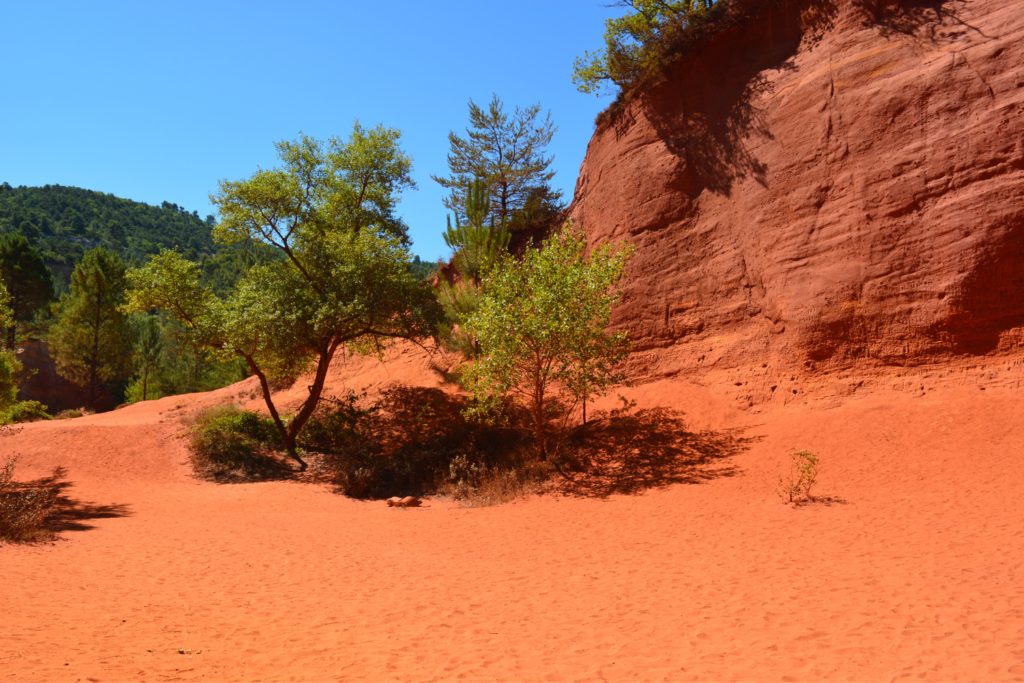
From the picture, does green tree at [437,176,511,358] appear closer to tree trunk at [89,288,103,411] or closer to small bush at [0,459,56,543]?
small bush at [0,459,56,543]

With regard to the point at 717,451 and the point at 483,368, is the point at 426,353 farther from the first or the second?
the point at 717,451

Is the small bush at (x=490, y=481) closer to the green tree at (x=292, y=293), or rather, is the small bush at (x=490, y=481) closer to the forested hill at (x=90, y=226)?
the green tree at (x=292, y=293)

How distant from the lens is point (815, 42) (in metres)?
17.8

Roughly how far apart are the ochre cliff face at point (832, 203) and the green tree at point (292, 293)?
26.3ft

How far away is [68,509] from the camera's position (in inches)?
508

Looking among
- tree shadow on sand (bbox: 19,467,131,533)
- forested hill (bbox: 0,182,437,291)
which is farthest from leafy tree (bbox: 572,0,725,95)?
forested hill (bbox: 0,182,437,291)

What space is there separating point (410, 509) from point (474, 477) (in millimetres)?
2403

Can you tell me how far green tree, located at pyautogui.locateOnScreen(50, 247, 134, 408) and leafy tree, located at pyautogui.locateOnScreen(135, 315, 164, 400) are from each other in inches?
60.5

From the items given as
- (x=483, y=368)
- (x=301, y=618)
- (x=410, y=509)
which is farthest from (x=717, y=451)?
(x=301, y=618)

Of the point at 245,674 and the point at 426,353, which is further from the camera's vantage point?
the point at 426,353

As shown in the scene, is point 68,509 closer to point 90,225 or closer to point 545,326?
point 545,326

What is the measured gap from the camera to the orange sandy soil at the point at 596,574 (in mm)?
5879

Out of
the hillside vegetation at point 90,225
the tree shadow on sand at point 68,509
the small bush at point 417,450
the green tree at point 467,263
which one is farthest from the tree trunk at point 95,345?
the hillside vegetation at point 90,225

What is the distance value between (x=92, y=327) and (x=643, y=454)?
35068mm
